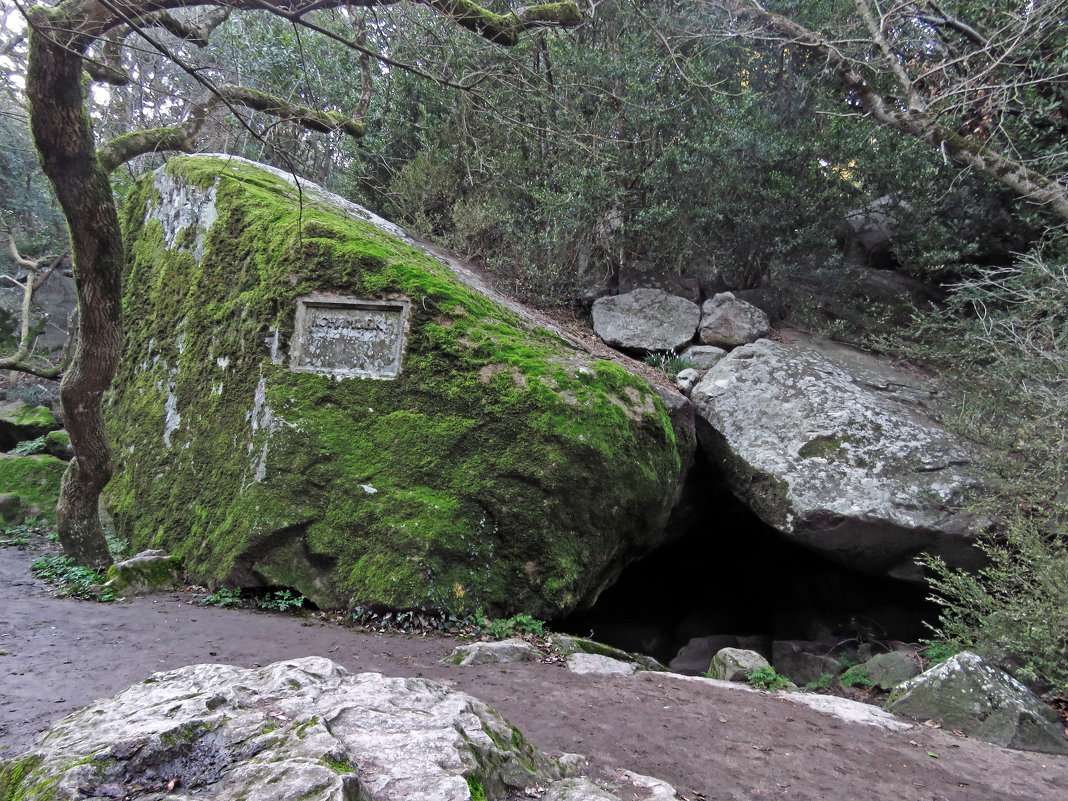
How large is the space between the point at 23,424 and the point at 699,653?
1170 cm

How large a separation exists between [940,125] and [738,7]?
147 inches

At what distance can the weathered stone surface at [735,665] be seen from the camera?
5453 mm

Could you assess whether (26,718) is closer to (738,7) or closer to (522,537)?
(522,537)

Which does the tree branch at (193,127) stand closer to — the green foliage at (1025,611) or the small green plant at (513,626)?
the small green plant at (513,626)

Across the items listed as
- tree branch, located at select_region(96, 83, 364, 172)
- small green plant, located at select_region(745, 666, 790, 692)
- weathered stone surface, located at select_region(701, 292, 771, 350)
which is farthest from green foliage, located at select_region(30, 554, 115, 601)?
weathered stone surface, located at select_region(701, 292, 771, 350)

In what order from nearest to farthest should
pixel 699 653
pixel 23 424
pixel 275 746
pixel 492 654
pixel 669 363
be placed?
pixel 275 746 < pixel 492 654 < pixel 699 653 < pixel 669 363 < pixel 23 424

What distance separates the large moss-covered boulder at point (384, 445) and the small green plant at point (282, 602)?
0.12 m

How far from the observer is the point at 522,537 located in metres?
5.40

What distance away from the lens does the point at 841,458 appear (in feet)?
23.7

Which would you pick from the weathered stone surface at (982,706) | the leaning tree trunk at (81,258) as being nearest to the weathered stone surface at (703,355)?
the weathered stone surface at (982,706)

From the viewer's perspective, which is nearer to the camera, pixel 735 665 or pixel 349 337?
pixel 735 665

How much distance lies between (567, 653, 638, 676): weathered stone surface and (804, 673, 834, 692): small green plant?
2369 millimetres

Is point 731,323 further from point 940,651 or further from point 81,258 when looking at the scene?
point 81,258

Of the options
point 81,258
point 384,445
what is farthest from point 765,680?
point 81,258
